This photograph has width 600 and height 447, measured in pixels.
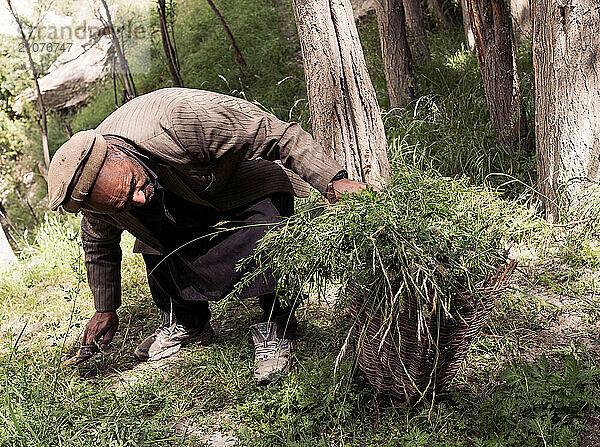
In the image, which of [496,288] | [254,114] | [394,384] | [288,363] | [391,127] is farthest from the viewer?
[391,127]

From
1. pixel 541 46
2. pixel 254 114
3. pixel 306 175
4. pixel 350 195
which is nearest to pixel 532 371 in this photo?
pixel 350 195

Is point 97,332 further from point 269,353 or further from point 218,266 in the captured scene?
point 269,353

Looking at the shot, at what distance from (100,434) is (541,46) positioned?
2.98 meters

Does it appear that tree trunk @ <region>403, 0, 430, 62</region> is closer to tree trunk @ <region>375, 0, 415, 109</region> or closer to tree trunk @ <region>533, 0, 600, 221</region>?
tree trunk @ <region>375, 0, 415, 109</region>

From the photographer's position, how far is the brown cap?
83.4 inches

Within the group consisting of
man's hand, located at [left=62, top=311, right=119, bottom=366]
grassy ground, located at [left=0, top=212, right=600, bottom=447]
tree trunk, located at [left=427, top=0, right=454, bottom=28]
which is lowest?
grassy ground, located at [left=0, top=212, right=600, bottom=447]

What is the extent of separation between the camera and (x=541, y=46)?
11.0ft

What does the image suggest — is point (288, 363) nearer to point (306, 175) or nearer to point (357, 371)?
point (357, 371)

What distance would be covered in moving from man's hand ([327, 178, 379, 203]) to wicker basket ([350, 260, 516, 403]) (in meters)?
0.40

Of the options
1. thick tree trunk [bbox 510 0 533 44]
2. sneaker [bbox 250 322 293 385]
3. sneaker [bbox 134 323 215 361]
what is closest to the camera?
sneaker [bbox 250 322 293 385]

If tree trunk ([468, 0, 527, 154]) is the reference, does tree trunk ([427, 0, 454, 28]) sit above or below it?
above

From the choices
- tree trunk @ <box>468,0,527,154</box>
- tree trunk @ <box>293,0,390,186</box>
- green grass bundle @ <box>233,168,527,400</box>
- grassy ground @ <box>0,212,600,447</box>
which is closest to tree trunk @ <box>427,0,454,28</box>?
tree trunk @ <box>468,0,527,154</box>

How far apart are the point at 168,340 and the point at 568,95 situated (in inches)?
99.5

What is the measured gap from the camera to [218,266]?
2770 millimetres
